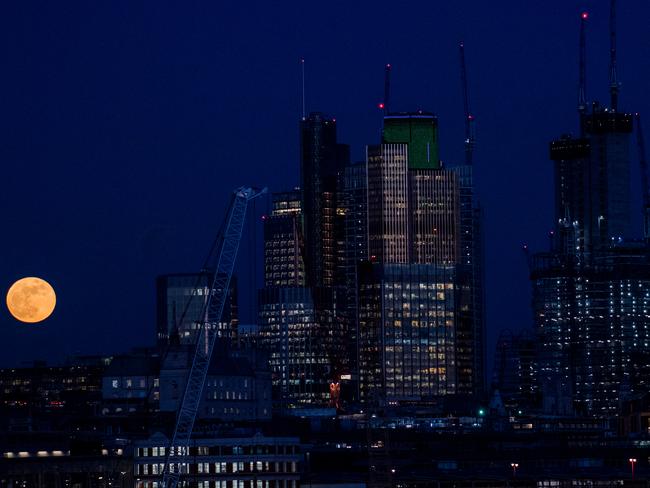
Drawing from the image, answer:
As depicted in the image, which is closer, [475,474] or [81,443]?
[475,474]

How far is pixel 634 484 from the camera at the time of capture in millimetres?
168500

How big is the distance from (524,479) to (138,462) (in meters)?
41.3

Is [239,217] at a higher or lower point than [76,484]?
higher

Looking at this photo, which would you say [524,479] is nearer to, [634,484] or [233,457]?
[634,484]

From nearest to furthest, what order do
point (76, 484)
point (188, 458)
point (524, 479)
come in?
point (524, 479) → point (76, 484) → point (188, 458)

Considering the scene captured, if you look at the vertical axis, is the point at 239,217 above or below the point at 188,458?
above

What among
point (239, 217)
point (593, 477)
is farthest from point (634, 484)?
point (239, 217)

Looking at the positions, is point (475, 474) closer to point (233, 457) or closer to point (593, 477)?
point (593, 477)

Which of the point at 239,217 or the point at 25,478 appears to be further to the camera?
the point at 239,217

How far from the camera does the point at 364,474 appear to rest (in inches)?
7657

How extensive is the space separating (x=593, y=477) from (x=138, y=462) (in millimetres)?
45862

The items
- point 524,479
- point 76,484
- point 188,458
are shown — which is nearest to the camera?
point 524,479

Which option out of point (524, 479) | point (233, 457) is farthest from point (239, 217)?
point (524, 479)

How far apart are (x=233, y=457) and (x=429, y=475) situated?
21.6m
